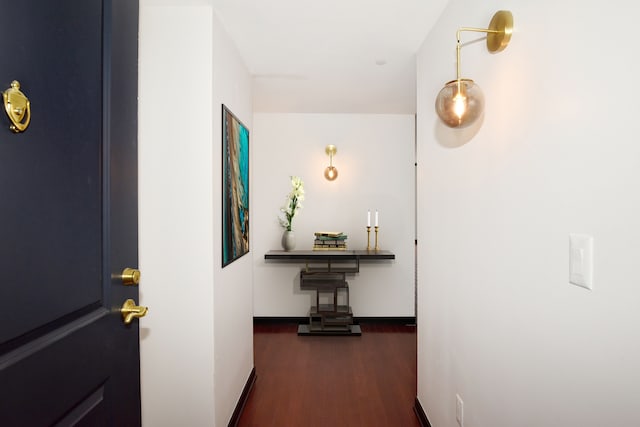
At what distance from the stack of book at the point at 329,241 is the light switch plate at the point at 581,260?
320 centimetres

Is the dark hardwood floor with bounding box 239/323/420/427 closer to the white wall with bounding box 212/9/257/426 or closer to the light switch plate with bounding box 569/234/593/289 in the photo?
the white wall with bounding box 212/9/257/426

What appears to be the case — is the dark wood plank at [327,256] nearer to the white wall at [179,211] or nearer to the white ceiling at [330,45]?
the white ceiling at [330,45]

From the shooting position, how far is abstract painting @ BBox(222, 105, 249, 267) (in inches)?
85.2

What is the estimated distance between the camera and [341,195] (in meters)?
4.43

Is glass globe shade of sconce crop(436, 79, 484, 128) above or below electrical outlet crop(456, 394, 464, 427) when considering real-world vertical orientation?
above

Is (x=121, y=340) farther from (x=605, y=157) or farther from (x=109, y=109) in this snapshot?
(x=605, y=157)

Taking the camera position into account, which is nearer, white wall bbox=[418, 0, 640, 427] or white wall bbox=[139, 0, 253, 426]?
white wall bbox=[418, 0, 640, 427]

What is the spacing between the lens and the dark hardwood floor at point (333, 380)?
2.40 metres

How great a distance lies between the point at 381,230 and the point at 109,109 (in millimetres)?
3718

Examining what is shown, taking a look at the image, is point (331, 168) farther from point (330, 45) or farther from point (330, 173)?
point (330, 45)

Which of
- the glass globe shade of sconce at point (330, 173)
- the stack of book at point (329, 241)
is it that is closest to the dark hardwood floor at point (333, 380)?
the stack of book at point (329, 241)

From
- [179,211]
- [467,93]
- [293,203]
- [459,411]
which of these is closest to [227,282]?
[179,211]

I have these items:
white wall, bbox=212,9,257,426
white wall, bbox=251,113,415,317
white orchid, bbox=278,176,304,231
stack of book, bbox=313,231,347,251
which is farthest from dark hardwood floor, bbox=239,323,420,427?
white orchid, bbox=278,176,304,231

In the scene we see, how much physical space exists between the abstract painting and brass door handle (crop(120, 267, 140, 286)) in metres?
1.08
